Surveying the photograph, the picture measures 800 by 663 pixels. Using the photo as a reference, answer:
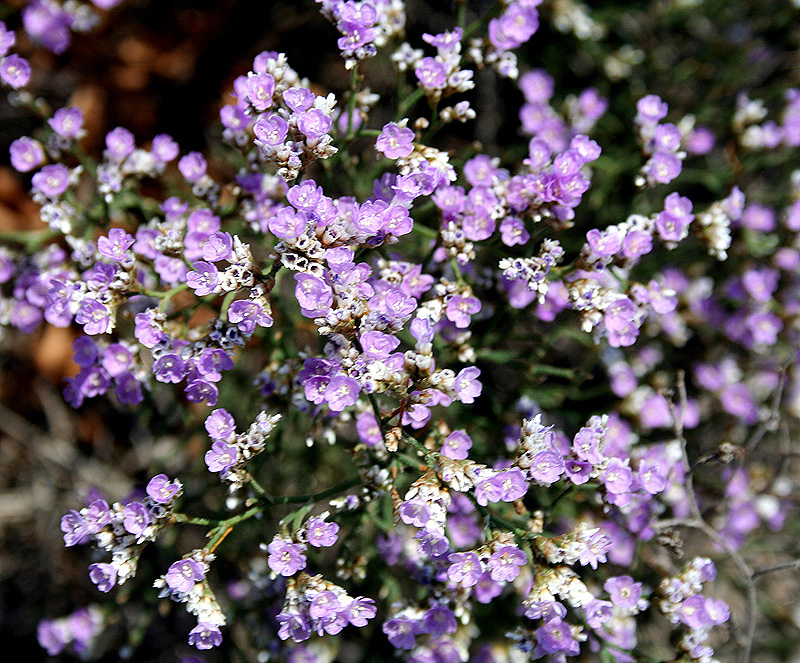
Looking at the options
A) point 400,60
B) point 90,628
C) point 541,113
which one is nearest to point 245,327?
point 400,60

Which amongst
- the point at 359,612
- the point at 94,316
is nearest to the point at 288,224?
the point at 94,316

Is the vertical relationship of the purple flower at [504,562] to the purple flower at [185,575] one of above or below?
above

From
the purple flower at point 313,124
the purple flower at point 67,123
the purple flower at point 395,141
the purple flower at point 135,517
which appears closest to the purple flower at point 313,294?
the purple flower at point 313,124

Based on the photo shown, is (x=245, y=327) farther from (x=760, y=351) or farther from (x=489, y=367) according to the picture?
(x=760, y=351)

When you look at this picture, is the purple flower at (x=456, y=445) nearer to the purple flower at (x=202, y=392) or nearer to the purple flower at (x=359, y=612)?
the purple flower at (x=359, y=612)

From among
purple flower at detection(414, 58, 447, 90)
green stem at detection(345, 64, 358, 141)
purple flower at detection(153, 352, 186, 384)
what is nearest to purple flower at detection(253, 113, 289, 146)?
green stem at detection(345, 64, 358, 141)

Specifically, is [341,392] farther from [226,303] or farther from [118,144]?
[118,144]

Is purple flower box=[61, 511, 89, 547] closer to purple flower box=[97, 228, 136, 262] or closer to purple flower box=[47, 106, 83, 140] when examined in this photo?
purple flower box=[97, 228, 136, 262]
